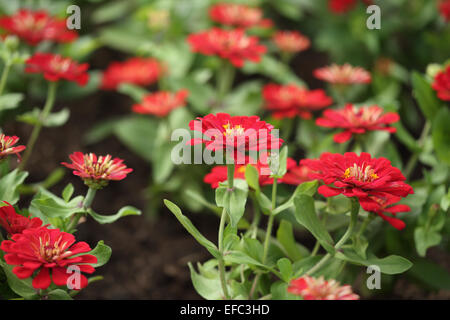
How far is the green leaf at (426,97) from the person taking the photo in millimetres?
1151

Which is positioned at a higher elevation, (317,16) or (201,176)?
(317,16)

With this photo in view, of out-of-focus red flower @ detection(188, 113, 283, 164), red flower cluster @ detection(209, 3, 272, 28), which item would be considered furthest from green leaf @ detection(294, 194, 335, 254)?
red flower cluster @ detection(209, 3, 272, 28)

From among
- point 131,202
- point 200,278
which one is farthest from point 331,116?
point 131,202

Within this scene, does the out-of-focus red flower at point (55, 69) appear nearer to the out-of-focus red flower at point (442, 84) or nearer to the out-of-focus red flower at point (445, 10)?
the out-of-focus red flower at point (442, 84)

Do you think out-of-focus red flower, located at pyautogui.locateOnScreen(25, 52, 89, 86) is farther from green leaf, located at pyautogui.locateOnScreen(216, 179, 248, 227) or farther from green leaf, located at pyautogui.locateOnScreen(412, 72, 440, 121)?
green leaf, located at pyautogui.locateOnScreen(412, 72, 440, 121)

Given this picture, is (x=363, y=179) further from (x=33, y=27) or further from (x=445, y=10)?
(x=445, y=10)

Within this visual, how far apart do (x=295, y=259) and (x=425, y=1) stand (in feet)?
4.13

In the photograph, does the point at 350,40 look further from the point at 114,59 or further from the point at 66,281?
the point at 66,281

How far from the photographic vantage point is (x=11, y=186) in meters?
0.92

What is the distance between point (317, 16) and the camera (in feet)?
6.40

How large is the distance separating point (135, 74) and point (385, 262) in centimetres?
97

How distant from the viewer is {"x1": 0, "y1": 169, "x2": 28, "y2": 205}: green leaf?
2.98ft

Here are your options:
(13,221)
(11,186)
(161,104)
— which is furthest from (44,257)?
(161,104)

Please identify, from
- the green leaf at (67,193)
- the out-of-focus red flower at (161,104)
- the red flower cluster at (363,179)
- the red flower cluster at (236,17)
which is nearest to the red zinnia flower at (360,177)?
the red flower cluster at (363,179)
